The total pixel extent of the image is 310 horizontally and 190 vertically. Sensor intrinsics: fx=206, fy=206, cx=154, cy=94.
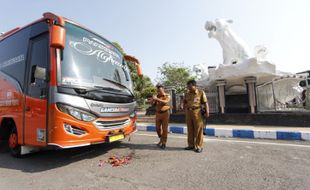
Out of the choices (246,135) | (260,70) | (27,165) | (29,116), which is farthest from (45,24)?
(260,70)

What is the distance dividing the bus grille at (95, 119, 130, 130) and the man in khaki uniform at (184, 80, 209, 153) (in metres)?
1.60

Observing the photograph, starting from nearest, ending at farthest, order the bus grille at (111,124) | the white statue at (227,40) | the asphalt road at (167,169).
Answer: the asphalt road at (167,169)
the bus grille at (111,124)
the white statue at (227,40)

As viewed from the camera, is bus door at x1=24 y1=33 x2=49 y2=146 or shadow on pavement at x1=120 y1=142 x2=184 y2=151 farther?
shadow on pavement at x1=120 y1=142 x2=184 y2=151

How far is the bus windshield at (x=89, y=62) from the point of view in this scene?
407 centimetres

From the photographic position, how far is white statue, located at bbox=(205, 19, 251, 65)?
1485 centimetres

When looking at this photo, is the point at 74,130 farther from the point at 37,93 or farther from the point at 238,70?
the point at 238,70

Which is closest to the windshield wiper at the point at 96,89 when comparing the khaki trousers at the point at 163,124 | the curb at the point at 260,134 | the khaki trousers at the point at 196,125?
the khaki trousers at the point at 163,124

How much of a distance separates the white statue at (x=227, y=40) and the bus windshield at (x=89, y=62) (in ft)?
37.7

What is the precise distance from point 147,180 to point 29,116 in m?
2.81

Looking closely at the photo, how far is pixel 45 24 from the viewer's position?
4344 millimetres

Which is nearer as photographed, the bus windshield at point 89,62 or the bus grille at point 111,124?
the bus windshield at point 89,62

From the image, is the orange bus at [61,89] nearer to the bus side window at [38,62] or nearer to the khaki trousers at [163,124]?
the bus side window at [38,62]

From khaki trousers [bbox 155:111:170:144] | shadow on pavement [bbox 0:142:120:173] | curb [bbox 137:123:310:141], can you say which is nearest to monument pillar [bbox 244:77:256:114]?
curb [bbox 137:123:310:141]

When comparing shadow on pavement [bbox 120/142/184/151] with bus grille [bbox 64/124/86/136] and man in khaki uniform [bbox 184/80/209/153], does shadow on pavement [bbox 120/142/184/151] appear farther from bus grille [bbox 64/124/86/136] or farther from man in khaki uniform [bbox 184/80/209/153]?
bus grille [bbox 64/124/86/136]
